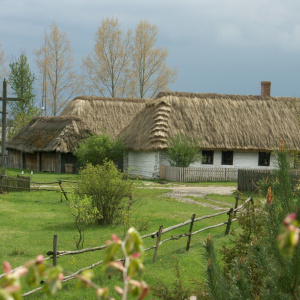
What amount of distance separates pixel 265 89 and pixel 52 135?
16.9 m

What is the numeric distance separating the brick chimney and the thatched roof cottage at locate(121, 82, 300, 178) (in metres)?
1.87

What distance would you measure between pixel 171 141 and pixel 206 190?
23.8ft

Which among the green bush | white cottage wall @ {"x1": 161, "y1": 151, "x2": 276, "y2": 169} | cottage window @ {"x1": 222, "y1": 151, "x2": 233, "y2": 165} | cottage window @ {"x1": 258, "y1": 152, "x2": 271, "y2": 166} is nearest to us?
the green bush

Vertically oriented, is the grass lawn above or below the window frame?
below

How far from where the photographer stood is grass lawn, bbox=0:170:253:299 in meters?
9.69

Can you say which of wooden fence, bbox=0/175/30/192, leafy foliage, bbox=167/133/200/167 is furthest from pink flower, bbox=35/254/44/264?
leafy foliage, bbox=167/133/200/167

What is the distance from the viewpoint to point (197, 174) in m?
30.8

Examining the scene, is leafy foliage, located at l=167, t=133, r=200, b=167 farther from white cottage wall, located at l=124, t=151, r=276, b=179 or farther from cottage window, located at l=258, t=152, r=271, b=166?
cottage window, located at l=258, t=152, r=271, b=166

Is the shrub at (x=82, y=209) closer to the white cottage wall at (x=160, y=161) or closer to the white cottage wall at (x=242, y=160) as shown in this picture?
the white cottage wall at (x=160, y=161)

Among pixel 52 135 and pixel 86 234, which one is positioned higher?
pixel 52 135

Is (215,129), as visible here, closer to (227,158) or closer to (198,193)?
(227,158)

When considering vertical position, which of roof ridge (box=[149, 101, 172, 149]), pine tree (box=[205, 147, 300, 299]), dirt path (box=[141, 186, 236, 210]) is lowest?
dirt path (box=[141, 186, 236, 210])

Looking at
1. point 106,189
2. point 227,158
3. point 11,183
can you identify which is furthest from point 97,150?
point 106,189

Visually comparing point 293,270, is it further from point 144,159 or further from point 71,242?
point 144,159
